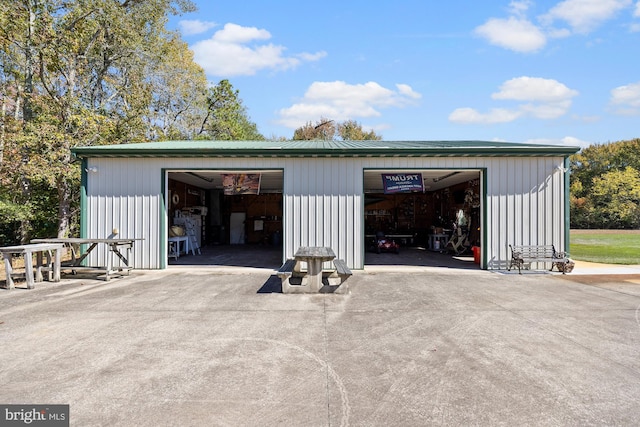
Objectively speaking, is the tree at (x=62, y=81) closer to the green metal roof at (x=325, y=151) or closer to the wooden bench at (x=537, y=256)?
the green metal roof at (x=325, y=151)

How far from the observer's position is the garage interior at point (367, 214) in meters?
15.2

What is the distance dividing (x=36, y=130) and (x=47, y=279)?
8.17m

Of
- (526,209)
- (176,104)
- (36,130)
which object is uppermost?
(176,104)

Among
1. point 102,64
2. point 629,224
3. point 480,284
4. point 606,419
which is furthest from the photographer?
point 629,224

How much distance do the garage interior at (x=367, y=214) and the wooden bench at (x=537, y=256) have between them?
487 centimetres

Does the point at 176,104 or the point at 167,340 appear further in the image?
the point at 176,104

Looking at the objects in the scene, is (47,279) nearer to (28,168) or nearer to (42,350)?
(42,350)

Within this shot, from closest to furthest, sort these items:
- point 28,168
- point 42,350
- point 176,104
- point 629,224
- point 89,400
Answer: point 89,400 < point 42,350 < point 28,168 < point 176,104 < point 629,224

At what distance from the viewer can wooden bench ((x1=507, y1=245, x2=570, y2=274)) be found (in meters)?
9.38

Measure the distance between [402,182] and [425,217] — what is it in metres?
9.72

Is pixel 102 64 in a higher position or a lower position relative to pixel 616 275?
higher

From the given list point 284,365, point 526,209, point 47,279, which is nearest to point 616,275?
point 526,209

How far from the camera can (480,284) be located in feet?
26.2

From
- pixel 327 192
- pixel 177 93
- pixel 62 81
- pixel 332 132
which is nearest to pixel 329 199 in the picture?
pixel 327 192
